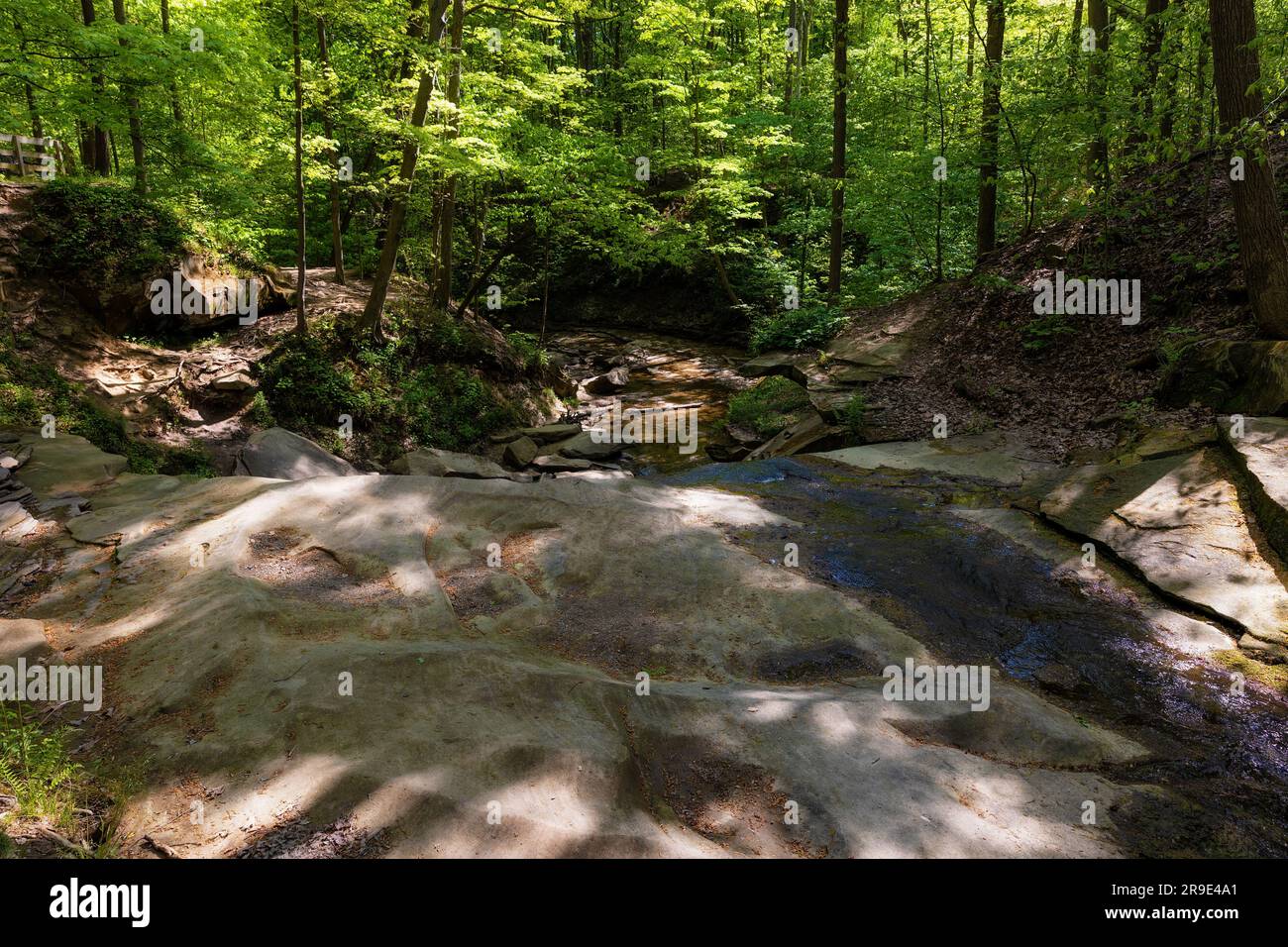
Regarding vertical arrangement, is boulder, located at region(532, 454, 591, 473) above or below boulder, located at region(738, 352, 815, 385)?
below

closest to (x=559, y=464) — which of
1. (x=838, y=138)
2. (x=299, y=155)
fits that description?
(x=299, y=155)

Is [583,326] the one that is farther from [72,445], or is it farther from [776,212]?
[72,445]

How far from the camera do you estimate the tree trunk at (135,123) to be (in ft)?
35.0

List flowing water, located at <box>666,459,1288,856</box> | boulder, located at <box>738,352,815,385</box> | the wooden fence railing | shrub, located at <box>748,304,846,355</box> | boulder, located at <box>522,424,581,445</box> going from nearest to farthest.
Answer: flowing water, located at <box>666,459,1288,856</box> → the wooden fence railing → boulder, located at <box>522,424,581,445</box> → boulder, located at <box>738,352,815,385</box> → shrub, located at <box>748,304,846,355</box>

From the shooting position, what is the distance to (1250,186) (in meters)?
9.00

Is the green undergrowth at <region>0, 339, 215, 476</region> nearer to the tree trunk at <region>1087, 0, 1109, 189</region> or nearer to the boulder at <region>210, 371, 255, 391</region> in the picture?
the boulder at <region>210, 371, 255, 391</region>

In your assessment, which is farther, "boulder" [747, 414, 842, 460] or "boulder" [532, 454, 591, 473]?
"boulder" [532, 454, 591, 473]

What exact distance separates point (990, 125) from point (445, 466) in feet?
47.1

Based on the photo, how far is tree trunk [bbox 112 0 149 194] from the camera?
35.0 feet

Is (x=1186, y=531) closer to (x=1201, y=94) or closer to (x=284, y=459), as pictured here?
(x=1201, y=94)

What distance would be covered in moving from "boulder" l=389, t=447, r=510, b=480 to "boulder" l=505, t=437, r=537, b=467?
117 centimetres

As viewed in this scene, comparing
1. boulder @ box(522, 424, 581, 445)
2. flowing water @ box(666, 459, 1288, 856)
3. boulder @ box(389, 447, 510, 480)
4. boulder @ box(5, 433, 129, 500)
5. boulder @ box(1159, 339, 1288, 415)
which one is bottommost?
flowing water @ box(666, 459, 1288, 856)

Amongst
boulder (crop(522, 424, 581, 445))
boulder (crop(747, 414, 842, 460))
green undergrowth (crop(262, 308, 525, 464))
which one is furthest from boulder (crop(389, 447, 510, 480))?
boulder (crop(747, 414, 842, 460))

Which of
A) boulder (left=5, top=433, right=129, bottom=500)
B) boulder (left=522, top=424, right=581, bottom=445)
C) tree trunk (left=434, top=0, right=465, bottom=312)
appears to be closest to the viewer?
boulder (left=5, top=433, right=129, bottom=500)
